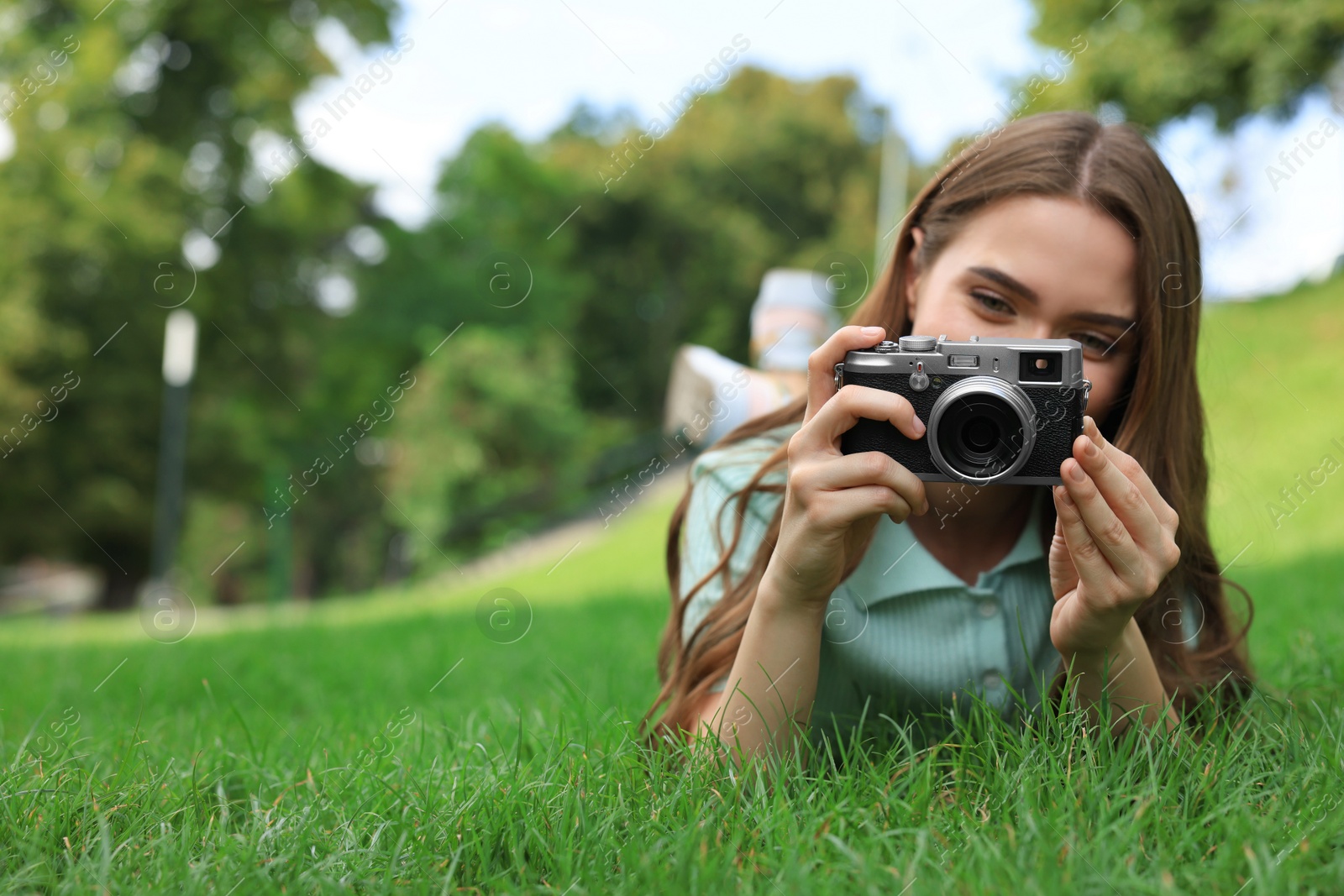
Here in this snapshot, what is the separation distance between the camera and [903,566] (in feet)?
6.79

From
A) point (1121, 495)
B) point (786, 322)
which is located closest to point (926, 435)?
point (1121, 495)

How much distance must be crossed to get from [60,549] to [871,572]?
70.1ft

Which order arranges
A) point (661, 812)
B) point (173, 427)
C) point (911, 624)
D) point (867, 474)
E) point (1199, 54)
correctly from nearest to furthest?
point (661, 812) → point (867, 474) → point (911, 624) → point (1199, 54) → point (173, 427)

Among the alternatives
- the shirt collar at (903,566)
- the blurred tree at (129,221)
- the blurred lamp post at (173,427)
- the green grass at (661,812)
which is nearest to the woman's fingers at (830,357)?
the shirt collar at (903,566)

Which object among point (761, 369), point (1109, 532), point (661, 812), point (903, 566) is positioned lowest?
point (661, 812)

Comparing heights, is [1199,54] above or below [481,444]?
above

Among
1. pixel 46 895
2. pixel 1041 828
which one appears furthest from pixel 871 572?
pixel 46 895

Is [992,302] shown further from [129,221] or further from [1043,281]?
[129,221]

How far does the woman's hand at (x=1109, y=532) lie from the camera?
1552mm

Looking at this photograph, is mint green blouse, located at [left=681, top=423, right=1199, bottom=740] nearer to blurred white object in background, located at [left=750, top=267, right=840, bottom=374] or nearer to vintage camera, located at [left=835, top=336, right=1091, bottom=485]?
vintage camera, located at [left=835, top=336, right=1091, bottom=485]

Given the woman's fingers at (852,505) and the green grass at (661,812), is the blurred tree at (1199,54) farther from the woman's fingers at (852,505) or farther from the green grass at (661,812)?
the woman's fingers at (852,505)

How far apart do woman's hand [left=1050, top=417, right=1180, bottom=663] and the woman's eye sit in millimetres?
389

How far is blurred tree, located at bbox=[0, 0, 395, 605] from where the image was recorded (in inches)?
670

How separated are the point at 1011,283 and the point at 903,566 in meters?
0.57
